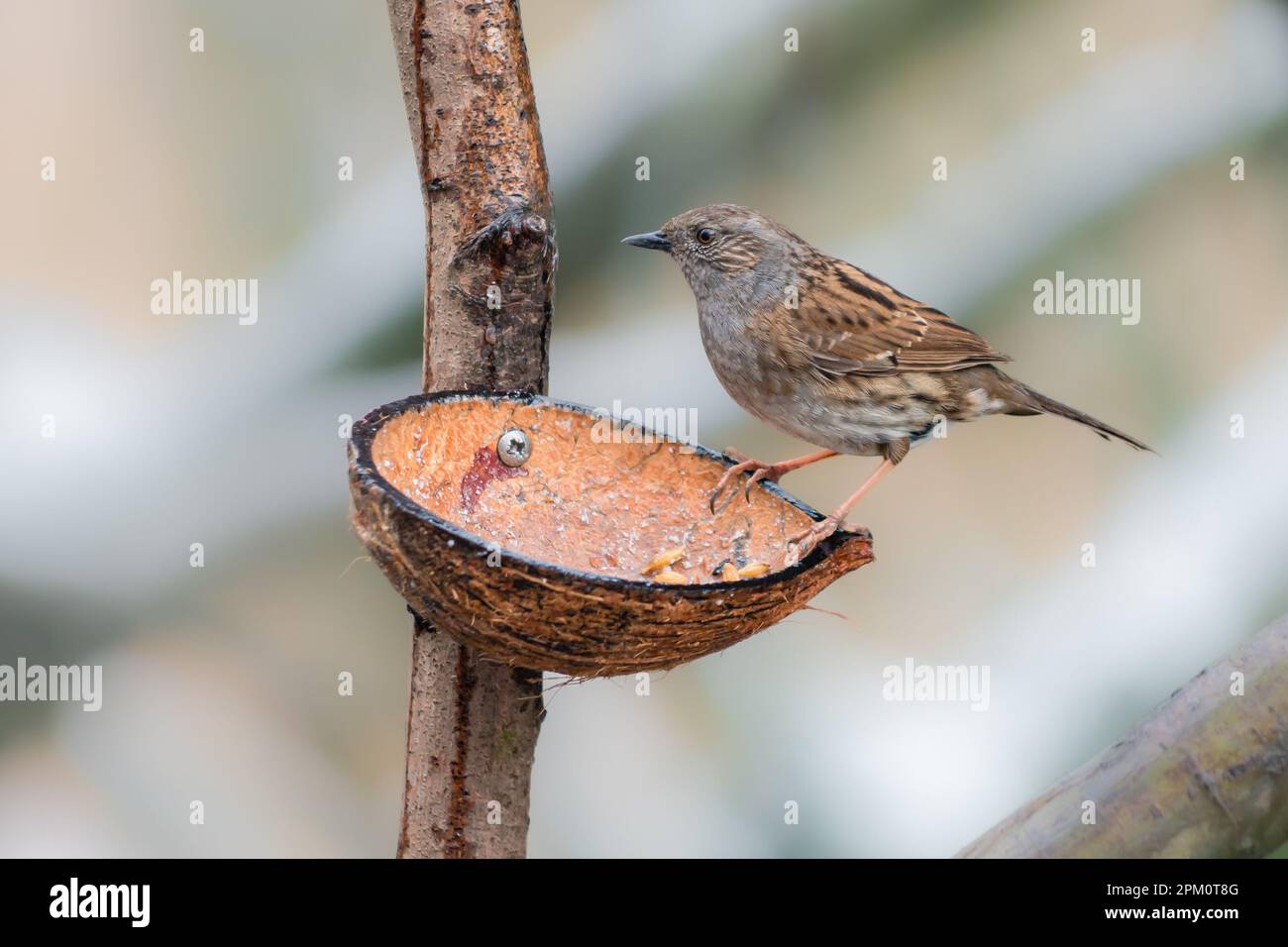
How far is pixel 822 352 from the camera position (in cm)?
343

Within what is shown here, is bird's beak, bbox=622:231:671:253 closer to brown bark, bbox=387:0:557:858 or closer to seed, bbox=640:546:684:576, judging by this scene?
brown bark, bbox=387:0:557:858

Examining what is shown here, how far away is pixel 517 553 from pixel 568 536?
54cm

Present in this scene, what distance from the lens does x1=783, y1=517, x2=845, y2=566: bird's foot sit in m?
2.66

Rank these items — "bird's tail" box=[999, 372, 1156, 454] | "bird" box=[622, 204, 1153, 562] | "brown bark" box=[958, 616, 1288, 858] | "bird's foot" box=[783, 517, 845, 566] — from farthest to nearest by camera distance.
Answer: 1. "bird's tail" box=[999, 372, 1156, 454]
2. "bird" box=[622, 204, 1153, 562]
3. "bird's foot" box=[783, 517, 845, 566]
4. "brown bark" box=[958, 616, 1288, 858]

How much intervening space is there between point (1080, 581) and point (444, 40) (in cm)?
289

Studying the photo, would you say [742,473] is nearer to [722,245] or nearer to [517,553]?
[722,245]

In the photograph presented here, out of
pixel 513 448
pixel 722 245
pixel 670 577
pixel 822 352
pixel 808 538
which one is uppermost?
pixel 722 245

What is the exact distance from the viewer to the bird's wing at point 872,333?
3438 millimetres

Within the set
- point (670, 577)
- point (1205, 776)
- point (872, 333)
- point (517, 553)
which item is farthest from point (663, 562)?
point (1205, 776)

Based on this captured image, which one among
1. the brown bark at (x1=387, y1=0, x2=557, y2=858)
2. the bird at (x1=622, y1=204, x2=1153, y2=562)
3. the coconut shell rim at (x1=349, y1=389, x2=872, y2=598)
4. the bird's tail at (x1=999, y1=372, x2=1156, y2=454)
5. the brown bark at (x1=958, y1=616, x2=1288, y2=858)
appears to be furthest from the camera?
the bird's tail at (x1=999, y1=372, x2=1156, y2=454)

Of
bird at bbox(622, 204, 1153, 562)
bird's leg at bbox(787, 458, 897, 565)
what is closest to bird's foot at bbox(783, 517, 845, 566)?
bird's leg at bbox(787, 458, 897, 565)

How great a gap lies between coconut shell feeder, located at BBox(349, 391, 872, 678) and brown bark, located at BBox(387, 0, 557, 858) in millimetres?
189

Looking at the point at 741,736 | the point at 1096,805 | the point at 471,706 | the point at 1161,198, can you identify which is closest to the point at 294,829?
the point at 741,736

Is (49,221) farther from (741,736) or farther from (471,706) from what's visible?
(741,736)
